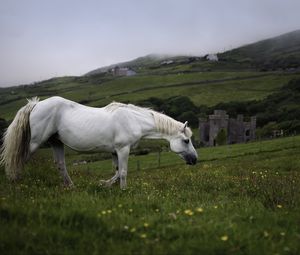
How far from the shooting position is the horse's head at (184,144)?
11938mm

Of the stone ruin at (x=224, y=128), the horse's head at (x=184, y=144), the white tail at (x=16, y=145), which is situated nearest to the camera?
the white tail at (x=16, y=145)

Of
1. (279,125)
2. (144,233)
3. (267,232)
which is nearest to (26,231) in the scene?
(144,233)

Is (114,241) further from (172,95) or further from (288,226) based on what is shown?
(172,95)

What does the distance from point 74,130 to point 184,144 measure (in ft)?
10.4

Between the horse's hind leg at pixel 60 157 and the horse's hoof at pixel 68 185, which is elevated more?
the horse's hind leg at pixel 60 157

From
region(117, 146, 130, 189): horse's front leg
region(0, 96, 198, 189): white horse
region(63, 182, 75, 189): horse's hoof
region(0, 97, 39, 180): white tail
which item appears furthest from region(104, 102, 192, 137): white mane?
region(0, 97, 39, 180): white tail

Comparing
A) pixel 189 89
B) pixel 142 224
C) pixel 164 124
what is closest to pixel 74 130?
pixel 164 124

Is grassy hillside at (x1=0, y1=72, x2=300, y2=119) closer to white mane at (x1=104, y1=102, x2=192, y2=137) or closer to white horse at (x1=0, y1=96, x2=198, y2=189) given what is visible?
white mane at (x1=104, y1=102, x2=192, y2=137)

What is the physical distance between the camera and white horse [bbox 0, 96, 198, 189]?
10.9 metres

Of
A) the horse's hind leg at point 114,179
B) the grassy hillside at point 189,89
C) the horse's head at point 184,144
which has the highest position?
the horse's head at point 184,144

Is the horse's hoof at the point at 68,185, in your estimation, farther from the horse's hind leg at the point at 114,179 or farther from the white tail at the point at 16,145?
the white tail at the point at 16,145

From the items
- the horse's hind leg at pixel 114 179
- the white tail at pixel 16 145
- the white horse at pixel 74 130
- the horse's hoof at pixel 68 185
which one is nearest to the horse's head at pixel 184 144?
the white horse at pixel 74 130

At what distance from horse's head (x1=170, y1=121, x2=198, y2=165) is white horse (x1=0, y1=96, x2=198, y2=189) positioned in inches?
26.9

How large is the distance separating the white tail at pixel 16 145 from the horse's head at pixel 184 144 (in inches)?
158
